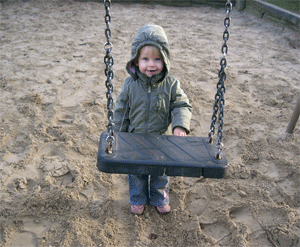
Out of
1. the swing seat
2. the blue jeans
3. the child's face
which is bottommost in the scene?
the blue jeans

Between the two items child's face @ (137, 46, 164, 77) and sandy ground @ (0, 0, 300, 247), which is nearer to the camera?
child's face @ (137, 46, 164, 77)

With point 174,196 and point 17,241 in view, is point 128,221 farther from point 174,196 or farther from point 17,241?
point 17,241

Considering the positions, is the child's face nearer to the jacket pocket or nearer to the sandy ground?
the jacket pocket

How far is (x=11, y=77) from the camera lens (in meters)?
3.84

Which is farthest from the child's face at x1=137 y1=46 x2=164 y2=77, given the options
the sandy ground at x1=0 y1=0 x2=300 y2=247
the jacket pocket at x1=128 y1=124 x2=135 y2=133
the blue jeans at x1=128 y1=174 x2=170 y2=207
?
the sandy ground at x1=0 y1=0 x2=300 y2=247

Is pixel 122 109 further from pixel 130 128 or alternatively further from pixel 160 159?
pixel 160 159

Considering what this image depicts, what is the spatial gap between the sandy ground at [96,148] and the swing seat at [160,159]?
1.96 ft

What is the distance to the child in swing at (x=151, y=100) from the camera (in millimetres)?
1771

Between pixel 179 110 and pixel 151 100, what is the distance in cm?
19

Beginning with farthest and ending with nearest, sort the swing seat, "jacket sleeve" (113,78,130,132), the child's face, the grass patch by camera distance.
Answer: the grass patch → "jacket sleeve" (113,78,130,132) → the child's face → the swing seat

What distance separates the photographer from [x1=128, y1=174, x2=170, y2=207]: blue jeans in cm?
199

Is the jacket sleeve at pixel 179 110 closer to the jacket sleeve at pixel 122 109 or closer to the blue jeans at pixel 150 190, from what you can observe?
the jacket sleeve at pixel 122 109

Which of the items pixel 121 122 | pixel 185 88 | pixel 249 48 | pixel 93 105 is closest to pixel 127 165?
pixel 121 122

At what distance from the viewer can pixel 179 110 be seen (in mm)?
1856
